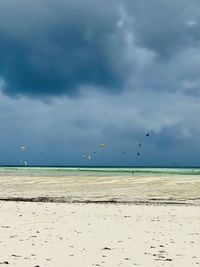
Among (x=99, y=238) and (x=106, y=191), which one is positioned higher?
(x=106, y=191)

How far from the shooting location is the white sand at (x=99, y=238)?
1237cm

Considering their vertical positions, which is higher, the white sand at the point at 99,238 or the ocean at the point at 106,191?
the ocean at the point at 106,191

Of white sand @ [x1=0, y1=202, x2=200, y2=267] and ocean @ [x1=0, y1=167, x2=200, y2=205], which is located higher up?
ocean @ [x1=0, y1=167, x2=200, y2=205]

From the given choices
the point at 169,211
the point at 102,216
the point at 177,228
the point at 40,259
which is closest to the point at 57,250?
the point at 40,259

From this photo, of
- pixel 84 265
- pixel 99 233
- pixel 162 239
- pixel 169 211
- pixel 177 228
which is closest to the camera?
pixel 84 265

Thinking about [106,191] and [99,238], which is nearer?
[99,238]

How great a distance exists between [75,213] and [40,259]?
11531 mm

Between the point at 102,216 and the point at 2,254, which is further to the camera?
the point at 102,216

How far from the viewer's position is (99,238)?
1603cm

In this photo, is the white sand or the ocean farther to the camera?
the ocean

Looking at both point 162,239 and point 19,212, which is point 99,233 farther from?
point 19,212

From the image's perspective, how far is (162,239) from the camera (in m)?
15.9

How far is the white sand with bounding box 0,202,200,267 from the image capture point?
12.4 meters

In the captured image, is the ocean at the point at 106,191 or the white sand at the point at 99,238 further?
the ocean at the point at 106,191
